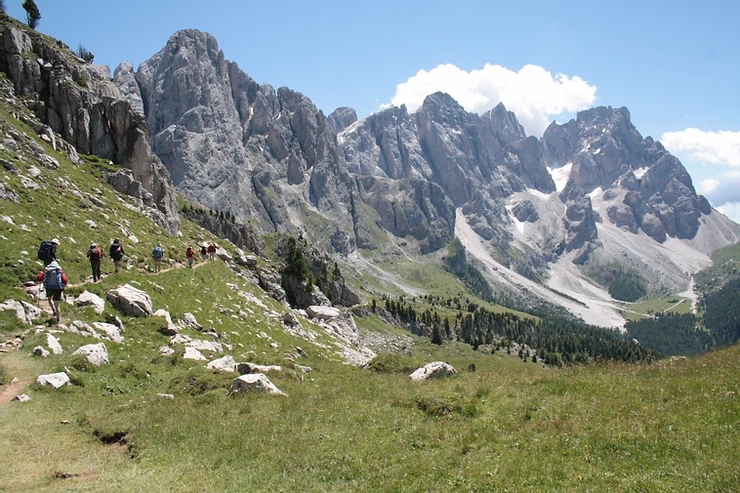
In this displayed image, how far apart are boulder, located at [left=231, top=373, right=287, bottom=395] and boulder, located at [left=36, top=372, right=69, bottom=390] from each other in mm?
7614

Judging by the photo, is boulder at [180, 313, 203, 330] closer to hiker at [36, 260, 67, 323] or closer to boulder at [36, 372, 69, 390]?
hiker at [36, 260, 67, 323]

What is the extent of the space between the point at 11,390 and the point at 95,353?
452cm

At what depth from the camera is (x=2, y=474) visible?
1357 cm

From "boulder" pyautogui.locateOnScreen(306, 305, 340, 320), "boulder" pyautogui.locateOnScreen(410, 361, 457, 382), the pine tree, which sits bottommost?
"boulder" pyautogui.locateOnScreen(306, 305, 340, 320)

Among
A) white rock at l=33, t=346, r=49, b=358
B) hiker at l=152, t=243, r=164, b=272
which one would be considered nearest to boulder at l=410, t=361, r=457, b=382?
white rock at l=33, t=346, r=49, b=358

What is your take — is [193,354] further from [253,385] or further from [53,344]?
[253,385]

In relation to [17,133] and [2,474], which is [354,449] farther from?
[17,133]

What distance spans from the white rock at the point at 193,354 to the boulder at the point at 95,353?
14.6 feet

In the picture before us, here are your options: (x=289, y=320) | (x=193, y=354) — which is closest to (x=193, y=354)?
(x=193, y=354)

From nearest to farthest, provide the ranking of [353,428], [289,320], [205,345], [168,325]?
1. [353,428]
2. [168,325]
3. [205,345]
4. [289,320]

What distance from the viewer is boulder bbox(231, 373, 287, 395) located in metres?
22.0

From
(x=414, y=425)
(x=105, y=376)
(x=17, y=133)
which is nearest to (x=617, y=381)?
(x=414, y=425)

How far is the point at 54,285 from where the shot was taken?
2500 cm

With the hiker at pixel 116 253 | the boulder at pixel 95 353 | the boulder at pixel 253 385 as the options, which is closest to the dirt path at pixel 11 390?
the boulder at pixel 95 353
